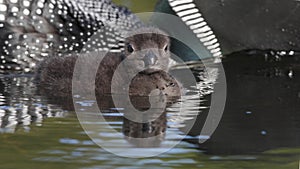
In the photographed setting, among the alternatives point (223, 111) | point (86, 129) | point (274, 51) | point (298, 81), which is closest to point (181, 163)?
point (86, 129)

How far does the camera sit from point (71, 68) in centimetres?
545

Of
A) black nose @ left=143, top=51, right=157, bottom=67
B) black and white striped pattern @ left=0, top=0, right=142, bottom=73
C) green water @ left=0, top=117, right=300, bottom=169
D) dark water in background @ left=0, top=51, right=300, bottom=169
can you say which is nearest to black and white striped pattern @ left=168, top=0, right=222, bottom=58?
black and white striped pattern @ left=0, top=0, right=142, bottom=73

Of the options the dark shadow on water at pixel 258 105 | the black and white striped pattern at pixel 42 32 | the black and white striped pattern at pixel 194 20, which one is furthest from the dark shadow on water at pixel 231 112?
the black and white striped pattern at pixel 194 20

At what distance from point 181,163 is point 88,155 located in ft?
1.37

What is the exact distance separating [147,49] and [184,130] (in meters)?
0.94

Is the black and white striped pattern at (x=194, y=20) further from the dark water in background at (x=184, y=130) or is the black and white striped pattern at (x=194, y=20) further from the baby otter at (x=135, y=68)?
the baby otter at (x=135, y=68)

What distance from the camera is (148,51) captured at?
199 inches

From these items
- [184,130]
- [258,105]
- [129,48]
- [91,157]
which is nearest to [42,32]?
[129,48]

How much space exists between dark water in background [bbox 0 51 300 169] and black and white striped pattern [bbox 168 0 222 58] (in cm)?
140

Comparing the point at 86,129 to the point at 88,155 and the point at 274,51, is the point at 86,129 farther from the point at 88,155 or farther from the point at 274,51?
the point at 274,51

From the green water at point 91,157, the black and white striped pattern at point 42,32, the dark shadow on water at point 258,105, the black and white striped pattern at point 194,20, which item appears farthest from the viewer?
the black and white striped pattern at point 194,20

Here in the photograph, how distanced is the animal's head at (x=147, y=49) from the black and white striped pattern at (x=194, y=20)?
2.19m

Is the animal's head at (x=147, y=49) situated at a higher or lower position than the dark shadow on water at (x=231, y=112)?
higher

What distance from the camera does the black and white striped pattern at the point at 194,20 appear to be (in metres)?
7.37
